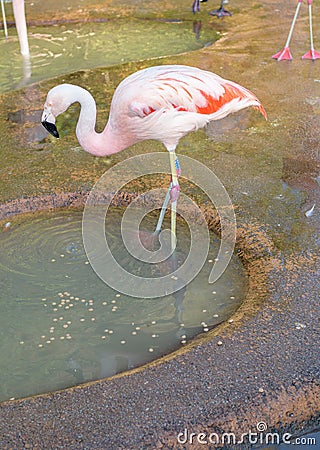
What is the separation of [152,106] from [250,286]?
946mm

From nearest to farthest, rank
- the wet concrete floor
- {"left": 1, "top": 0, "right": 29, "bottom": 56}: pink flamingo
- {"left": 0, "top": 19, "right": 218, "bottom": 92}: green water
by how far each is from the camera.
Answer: the wet concrete floor, {"left": 1, "top": 0, "right": 29, "bottom": 56}: pink flamingo, {"left": 0, "top": 19, "right": 218, "bottom": 92}: green water

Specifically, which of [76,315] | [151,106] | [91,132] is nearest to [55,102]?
[91,132]

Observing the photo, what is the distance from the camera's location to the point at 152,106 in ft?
10.1

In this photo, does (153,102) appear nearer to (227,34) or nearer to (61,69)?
(61,69)

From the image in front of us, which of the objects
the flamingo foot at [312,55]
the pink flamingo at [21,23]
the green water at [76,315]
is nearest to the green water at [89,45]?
the pink flamingo at [21,23]

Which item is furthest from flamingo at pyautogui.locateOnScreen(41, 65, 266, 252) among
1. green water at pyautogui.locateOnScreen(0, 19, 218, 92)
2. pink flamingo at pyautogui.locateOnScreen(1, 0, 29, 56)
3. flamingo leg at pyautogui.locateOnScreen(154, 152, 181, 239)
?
pink flamingo at pyautogui.locateOnScreen(1, 0, 29, 56)

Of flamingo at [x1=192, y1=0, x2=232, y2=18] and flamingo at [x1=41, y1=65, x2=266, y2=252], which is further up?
flamingo at [x1=41, y1=65, x2=266, y2=252]

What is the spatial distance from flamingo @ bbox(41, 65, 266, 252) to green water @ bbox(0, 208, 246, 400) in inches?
23.2

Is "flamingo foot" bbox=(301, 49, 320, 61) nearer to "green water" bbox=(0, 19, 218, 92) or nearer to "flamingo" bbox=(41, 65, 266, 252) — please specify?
"green water" bbox=(0, 19, 218, 92)

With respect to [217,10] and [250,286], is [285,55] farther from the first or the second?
[250,286]

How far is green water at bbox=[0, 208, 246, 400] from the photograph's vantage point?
2730mm

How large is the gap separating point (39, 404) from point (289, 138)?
260 cm

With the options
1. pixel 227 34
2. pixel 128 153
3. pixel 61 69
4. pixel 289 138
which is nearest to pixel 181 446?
pixel 128 153

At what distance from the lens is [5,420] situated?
2.36 meters
